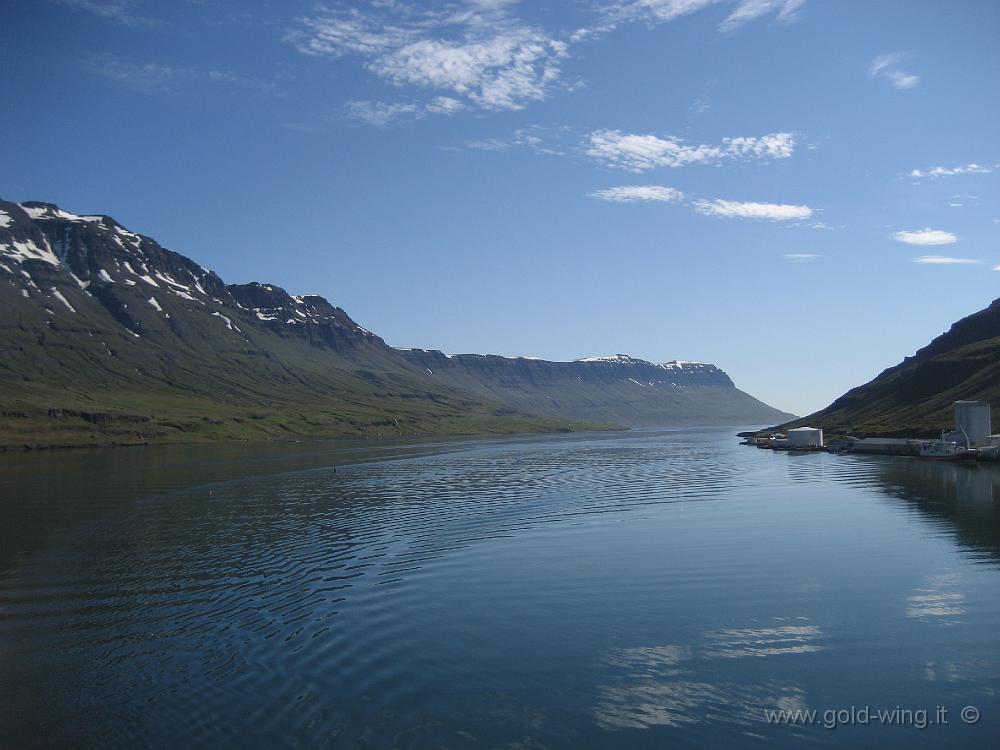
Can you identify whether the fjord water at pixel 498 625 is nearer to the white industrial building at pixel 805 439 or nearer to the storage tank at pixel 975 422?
the storage tank at pixel 975 422

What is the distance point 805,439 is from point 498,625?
16209cm

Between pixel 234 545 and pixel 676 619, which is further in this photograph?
pixel 234 545

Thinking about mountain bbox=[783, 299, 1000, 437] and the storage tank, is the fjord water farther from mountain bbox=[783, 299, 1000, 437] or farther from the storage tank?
mountain bbox=[783, 299, 1000, 437]

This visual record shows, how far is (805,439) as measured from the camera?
175m

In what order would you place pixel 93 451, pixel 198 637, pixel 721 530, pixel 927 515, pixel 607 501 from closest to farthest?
1. pixel 198 637
2. pixel 721 530
3. pixel 927 515
4. pixel 607 501
5. pixel 93 451

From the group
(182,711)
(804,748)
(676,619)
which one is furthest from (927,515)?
(182,711)

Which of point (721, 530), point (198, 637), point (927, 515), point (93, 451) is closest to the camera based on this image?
point (198, 637)

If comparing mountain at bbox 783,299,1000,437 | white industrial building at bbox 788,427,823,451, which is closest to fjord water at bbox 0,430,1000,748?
mountain at bbox 783,299,1000,437

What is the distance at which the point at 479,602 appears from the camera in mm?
35281

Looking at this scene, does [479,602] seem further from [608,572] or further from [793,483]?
[793,483]

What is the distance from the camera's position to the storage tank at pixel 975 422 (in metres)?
129

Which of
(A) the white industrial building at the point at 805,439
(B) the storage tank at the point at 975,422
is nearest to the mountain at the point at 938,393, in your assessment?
(A) the white industrial building at the point at 805,439

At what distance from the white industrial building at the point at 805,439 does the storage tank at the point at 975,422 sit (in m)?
43.6

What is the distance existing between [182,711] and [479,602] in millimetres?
15449
